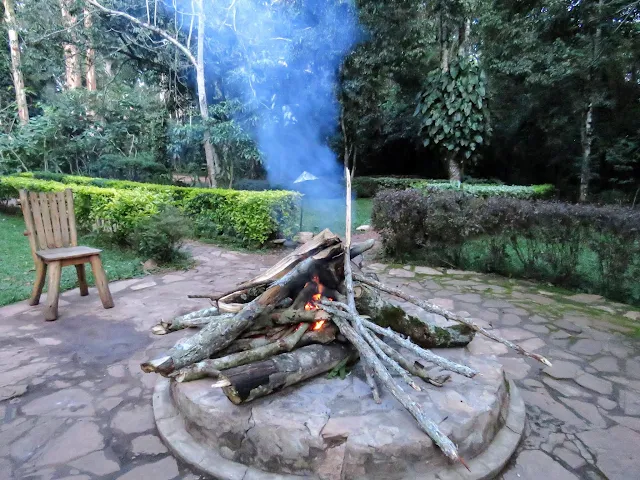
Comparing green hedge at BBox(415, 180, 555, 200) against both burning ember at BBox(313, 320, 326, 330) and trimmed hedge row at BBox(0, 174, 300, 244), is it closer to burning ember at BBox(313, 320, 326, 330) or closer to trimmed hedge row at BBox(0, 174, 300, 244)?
trimmed hedge row at BBox(0, 174, 300, 244)

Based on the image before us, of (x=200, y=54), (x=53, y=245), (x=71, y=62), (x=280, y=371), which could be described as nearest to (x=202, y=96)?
(x=200, y=54)

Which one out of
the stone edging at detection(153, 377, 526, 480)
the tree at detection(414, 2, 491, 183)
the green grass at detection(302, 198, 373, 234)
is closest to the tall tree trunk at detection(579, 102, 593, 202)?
the tree at detection(414, 2, 491, 183)

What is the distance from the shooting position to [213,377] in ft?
7.11

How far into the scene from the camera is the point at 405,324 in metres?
2.58

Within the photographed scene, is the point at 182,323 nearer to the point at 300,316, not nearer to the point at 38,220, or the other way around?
the point at 300,316

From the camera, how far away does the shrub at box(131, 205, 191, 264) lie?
18.0 feet

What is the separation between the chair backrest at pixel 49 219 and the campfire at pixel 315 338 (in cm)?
216

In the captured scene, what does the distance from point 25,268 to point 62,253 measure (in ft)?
7.55

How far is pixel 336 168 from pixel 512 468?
1515 centimetres

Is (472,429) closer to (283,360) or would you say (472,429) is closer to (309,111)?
(283,360)

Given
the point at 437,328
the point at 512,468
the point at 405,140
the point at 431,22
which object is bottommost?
the point at 512,468

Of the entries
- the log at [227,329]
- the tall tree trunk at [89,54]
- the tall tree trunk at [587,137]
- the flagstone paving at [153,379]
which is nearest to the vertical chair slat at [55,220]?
the flagstone paving at [153,379]

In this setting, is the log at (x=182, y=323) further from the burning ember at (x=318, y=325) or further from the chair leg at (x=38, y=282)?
the chair leg at (x=38, y=282)

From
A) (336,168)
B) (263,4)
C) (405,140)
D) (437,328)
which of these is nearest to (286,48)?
(263,4)
